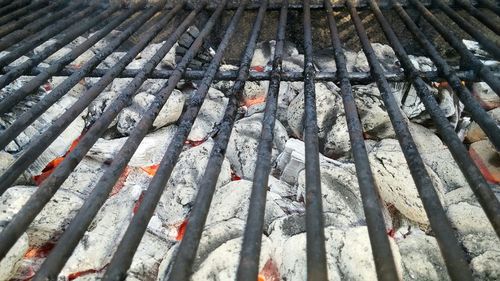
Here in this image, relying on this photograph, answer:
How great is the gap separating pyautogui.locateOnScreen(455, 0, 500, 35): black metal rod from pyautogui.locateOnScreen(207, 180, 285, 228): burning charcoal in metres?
1.39

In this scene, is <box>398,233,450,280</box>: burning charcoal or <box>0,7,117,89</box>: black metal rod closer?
<box>398,233,450,280</box>: burning charcoal

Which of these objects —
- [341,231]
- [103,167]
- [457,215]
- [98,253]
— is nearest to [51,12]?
[103,167]

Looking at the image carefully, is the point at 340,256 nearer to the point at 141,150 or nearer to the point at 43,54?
the point at 141,150

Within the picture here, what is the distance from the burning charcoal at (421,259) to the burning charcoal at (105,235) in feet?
3.25

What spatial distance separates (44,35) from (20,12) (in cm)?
56

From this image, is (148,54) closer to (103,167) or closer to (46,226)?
(103,167)

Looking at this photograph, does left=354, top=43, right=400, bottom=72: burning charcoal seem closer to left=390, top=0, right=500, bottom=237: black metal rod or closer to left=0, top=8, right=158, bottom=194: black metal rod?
left=390, top=0, right=500, bottom=237: black metal rod

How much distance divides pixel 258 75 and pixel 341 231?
0.83 m

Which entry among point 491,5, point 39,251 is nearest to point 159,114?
point 39,251

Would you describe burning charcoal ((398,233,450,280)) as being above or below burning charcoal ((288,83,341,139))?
below

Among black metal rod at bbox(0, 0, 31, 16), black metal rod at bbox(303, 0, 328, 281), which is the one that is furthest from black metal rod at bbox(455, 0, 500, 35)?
black metal rod at bbox(0, 0, 31, 16)

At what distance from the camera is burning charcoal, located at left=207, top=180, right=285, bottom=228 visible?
131 centimetres

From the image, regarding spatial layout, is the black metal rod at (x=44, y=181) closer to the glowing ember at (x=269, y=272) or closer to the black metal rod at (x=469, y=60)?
the glowing ember at (x=269, y=272)

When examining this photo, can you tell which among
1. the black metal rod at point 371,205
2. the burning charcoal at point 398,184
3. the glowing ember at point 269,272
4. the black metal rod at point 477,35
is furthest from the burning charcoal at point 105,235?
the black metal rod at point 477,35
